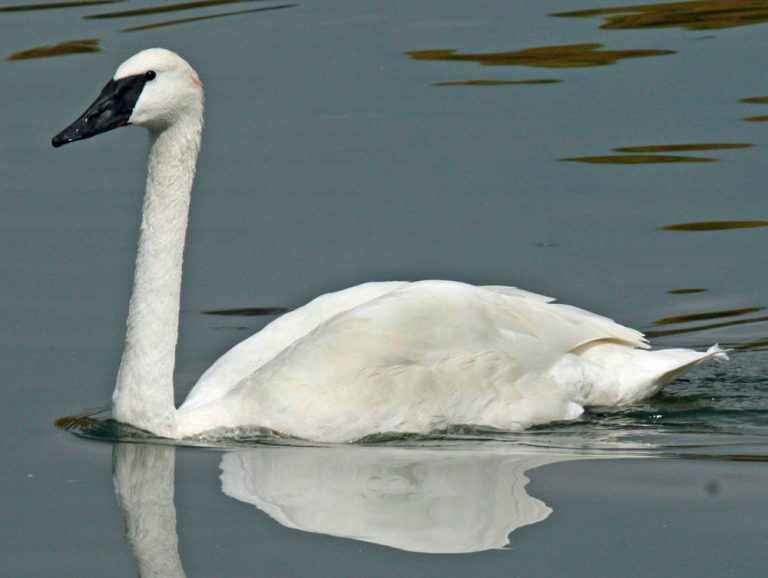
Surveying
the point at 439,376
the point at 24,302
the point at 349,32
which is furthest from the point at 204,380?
the point at 349,32

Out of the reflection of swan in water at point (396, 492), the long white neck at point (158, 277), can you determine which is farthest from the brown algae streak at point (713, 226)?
the long white neck at point (158, 277)

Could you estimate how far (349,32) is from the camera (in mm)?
15289

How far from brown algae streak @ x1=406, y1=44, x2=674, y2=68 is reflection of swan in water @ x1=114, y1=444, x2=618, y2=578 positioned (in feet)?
23.2

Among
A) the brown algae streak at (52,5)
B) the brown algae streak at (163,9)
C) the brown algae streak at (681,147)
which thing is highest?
the brown algae streak at (52,5)

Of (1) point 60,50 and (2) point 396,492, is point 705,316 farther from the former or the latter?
(1) point 60,50

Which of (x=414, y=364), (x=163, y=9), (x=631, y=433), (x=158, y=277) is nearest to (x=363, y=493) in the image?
(x=414, y=364)

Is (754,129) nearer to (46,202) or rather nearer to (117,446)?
(46,202)

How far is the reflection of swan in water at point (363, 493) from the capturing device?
655 cm

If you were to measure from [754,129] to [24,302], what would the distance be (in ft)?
18.7

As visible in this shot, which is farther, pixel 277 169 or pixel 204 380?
pixel 277 169

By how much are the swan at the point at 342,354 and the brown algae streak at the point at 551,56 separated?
6.12 metres

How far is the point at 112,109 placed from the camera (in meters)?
7.97

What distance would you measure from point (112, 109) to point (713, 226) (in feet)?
14.7

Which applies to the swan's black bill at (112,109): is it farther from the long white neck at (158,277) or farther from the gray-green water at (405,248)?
the gray-green water at (405,248)
